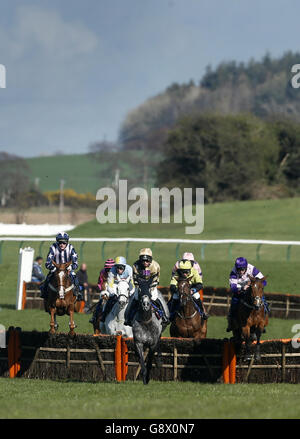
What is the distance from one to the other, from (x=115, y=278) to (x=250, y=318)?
3.01 m

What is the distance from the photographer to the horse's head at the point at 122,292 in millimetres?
16047

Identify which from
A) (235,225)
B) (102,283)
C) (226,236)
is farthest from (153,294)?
(235,225)

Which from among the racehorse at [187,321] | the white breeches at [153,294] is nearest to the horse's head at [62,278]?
the white breeches at [153,294]

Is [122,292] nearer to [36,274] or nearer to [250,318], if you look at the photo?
[250,318]

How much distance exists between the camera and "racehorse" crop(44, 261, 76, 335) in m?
15.3

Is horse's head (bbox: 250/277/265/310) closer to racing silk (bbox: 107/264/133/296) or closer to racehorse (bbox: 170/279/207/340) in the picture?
racehorse (bbox: 170/279/207/340)

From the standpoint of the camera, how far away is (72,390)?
1361cm

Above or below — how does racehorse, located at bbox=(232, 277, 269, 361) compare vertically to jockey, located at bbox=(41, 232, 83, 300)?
below

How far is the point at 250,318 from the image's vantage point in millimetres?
14688

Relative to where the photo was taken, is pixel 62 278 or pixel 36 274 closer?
pixel 62 278

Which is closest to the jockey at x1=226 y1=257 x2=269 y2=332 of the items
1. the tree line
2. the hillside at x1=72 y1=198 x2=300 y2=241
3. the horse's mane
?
the horse's mane
